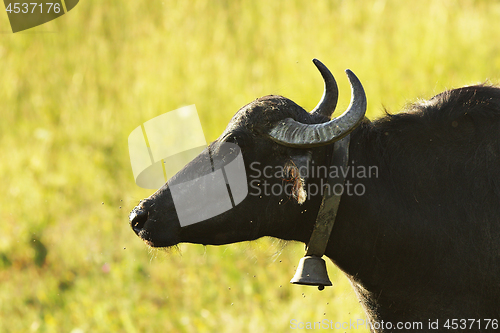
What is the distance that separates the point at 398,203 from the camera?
121 inches

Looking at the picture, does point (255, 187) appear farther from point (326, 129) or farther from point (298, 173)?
point (326, 129)

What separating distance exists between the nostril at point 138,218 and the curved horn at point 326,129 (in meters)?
0.89

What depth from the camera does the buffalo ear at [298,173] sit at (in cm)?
291

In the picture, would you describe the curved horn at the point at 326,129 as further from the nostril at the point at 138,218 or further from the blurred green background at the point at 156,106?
the blurred green background at the point at 156,106

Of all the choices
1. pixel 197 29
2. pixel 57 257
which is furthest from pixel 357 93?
pixel 197 29

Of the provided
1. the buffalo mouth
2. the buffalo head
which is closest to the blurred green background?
the buffalo head

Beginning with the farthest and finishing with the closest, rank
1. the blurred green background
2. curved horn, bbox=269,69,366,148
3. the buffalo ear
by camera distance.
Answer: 1. the blurred green background
2. the buffalo ear
3. curved horn, bbox=269,69,366,148

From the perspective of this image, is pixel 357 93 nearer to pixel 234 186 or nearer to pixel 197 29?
pixel 234 186

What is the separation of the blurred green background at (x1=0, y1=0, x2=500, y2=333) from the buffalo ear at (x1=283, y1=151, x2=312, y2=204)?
3.14 feet

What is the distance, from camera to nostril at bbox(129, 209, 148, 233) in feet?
10.1

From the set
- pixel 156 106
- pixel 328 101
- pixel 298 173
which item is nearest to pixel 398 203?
pixel 298 173

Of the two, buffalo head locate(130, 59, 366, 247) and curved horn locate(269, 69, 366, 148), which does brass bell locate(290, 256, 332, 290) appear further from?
curved horn locate(269, 69, 366, 148)

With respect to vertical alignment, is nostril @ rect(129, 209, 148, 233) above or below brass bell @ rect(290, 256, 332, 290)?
above

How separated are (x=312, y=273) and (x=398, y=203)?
2.16ft
